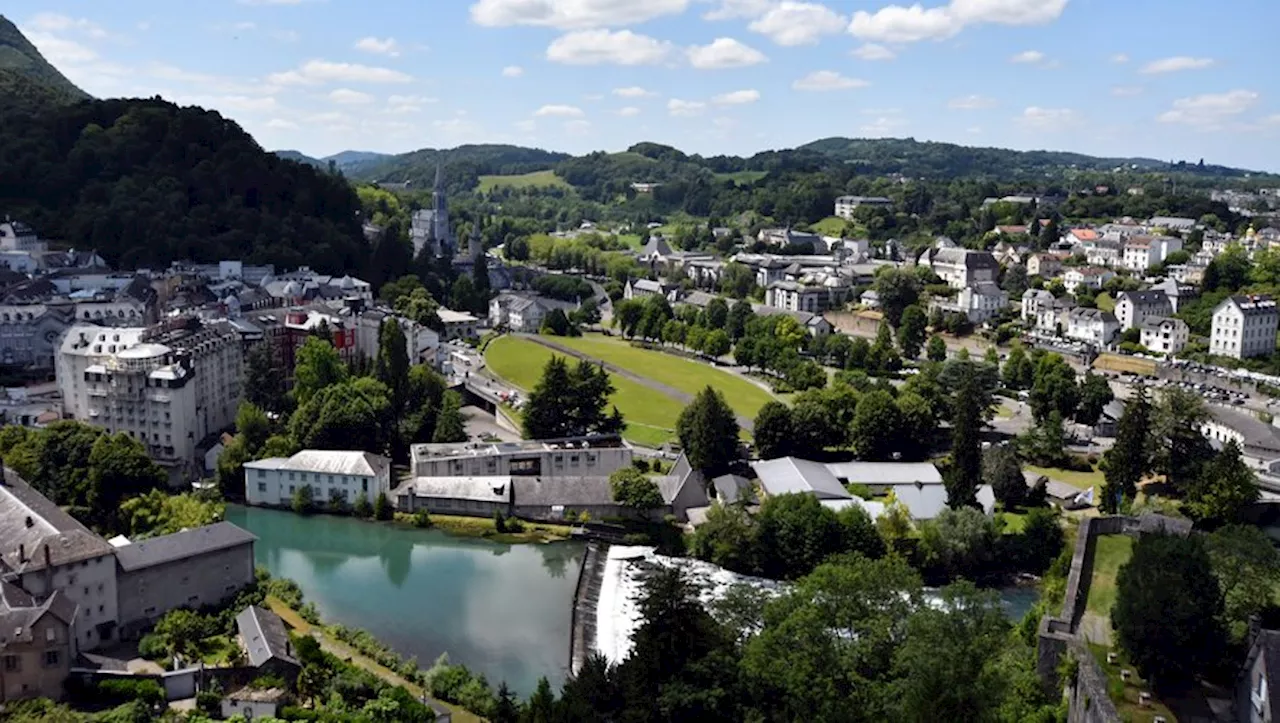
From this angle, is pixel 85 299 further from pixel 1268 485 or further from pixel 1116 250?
pixel 1116 250

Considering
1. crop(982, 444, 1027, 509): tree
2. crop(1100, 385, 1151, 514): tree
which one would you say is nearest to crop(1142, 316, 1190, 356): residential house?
crop(1100, 385, 1151, 514): tree

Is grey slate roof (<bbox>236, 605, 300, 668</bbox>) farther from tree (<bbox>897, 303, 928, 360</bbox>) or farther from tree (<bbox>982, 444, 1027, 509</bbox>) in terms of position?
tree (<bbox>897, 303, 928, 360</bbox>)

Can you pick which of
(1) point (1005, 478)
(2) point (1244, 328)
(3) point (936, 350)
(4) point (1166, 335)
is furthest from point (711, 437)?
(4) point (1166, 335)

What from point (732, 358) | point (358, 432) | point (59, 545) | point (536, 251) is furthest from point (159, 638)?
point (536, 251)

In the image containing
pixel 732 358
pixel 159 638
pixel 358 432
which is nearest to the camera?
pixel 159 638

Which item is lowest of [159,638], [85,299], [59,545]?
[159,638]
